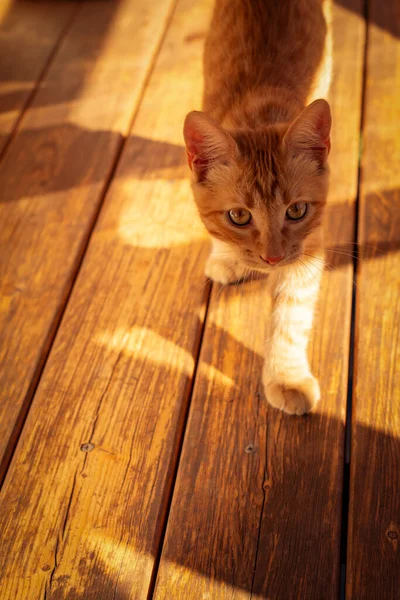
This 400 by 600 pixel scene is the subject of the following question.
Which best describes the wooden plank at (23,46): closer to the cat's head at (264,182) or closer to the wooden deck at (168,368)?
the wooden deck at (168,368)

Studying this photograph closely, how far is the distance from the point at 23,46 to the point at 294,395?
219 centimetres

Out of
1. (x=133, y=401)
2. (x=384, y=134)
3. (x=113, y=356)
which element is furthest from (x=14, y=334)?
(x=384, y=134)

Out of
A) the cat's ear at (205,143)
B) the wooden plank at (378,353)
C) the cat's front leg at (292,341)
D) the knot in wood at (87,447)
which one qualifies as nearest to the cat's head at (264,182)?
the cat's ear at (205,143)

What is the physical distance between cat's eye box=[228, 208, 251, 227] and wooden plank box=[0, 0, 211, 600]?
391 millimetres

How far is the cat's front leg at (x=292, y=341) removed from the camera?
5.17 feet

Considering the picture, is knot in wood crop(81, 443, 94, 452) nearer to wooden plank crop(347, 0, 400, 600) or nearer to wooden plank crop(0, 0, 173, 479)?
wooden plank crop(0, 0, 173, 479)

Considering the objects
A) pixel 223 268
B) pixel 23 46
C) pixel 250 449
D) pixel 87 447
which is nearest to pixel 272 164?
pixel 223 268

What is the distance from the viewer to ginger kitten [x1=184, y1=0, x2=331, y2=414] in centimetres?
148

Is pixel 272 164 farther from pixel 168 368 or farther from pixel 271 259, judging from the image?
pixel 168 368

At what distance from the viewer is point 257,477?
4.87 ft

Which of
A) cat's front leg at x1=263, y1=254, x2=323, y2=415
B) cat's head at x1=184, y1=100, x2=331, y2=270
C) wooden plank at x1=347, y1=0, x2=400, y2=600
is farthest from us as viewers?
cat's front leg at x1=263, y1=254, x2=323, y2=415

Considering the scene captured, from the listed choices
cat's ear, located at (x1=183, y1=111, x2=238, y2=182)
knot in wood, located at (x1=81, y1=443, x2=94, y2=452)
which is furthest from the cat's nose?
Answer: knot in wood, located at (x1=81, y1=443, x2=94, y2=452)

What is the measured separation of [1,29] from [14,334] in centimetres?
182

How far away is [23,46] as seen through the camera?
9.12 ft
